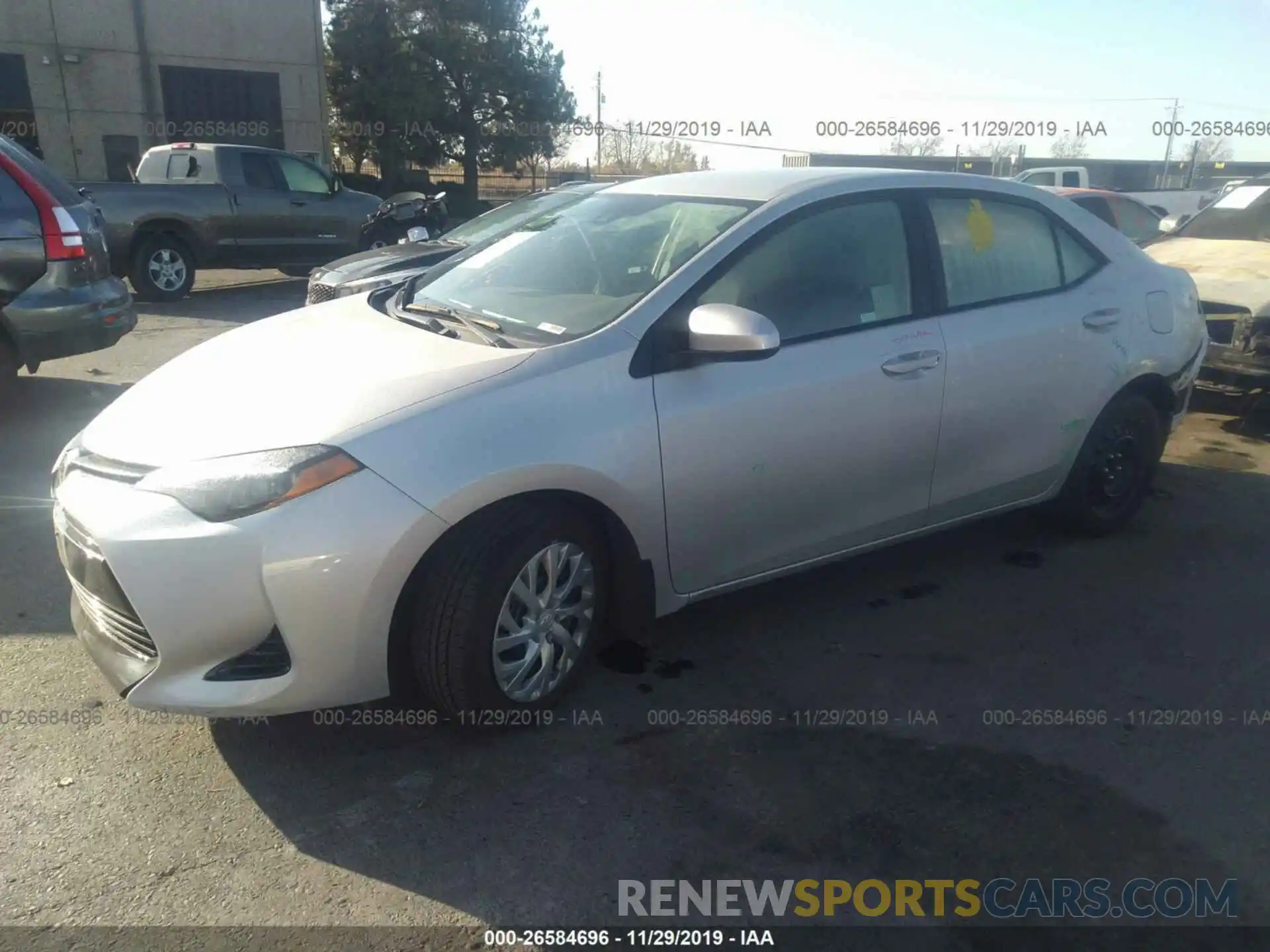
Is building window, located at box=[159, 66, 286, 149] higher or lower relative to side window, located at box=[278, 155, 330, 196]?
higher

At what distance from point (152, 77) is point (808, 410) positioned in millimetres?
23372

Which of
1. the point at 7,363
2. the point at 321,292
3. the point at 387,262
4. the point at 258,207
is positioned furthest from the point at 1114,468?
the point at 258,207

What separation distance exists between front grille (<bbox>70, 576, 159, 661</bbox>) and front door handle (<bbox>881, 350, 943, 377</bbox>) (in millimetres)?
2520

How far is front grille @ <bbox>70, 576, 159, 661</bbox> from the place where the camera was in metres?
2.69

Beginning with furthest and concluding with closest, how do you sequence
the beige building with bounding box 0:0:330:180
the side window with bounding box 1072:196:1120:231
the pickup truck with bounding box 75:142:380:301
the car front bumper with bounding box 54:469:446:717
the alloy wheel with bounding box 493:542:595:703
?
the beige building with bounding box 0:0:330:180 → the pickup truck with bounding box 75:142:380:301 → the side window with bounding box 1072:196:1120:231 → the alloy wheel with bounding box 493:542:595:703 → the car front bumper with bounding box 54:469:446:717

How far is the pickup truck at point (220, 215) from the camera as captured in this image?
1138cm

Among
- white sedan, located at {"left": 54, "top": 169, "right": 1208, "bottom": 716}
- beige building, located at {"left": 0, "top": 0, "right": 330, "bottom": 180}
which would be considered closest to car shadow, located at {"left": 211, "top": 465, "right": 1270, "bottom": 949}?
white sedan, located at {"left": 54, "top": 169, "right": 1208, "bottom": 716}

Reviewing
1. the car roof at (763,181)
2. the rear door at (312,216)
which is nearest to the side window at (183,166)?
the rear door at (312,216)

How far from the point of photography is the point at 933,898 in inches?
97.3

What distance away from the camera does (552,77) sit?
30.6 m

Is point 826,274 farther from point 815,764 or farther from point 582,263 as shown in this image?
point 815,764

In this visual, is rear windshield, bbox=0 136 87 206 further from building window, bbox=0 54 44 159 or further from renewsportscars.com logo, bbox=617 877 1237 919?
building window, bbox=0 54 44 159

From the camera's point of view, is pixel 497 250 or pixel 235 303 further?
pixel 235 303

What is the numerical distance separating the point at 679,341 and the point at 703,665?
1.16 meters
